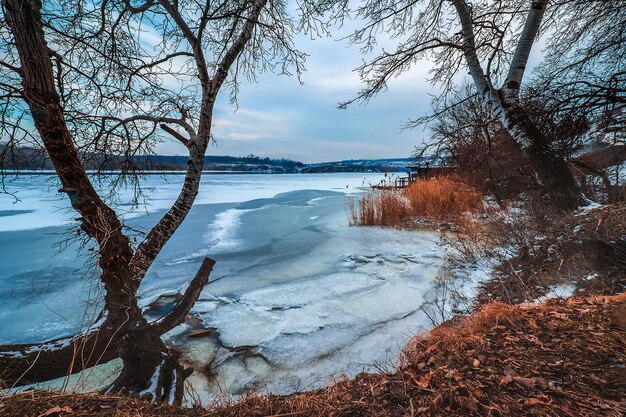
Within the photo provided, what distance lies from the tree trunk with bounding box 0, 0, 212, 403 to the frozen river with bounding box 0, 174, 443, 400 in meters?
0.23

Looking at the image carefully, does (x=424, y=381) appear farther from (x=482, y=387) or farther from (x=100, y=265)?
(x=100, y=265)

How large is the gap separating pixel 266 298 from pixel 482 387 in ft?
10.4

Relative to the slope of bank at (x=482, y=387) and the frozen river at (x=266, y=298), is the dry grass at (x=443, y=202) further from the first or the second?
the slope of bank at (x=482, y=387)

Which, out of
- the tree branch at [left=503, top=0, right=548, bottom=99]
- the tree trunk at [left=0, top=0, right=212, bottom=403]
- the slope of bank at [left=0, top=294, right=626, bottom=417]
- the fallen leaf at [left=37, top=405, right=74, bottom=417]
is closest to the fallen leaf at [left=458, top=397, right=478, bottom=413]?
the slope of bank at [left=0, top=294, right=626, bottom=417]

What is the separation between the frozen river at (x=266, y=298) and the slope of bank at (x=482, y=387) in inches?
29.9

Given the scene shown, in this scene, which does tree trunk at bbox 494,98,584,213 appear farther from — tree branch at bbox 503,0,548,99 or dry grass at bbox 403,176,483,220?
dry grass at bbox 403,176,483,220

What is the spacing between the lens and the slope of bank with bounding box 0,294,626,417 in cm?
127

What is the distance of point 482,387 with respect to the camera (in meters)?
1.41

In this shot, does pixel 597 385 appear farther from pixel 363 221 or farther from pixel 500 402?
pixel 363 221

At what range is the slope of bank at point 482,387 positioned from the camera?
1.27 m

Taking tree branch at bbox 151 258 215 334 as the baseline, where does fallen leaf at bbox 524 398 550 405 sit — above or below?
above

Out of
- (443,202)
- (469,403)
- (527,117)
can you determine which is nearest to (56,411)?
(469,403)

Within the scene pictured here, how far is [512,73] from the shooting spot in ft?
15.9

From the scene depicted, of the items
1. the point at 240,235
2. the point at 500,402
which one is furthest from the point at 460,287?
the point at 240,235
